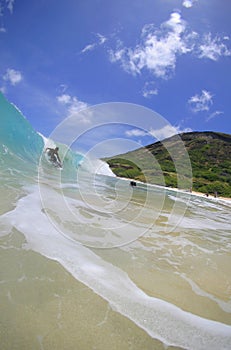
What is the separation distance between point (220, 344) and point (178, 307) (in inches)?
23.1

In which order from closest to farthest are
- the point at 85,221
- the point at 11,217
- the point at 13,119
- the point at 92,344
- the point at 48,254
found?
the point at 92,344, the point at 48,254, the point at 11,217, the point at 85,221, the point at 13,119

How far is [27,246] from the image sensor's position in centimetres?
382

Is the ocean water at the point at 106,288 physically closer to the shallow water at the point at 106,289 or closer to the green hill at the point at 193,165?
the shallow water at the point at 106,289

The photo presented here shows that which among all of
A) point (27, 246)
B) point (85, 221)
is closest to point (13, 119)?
point (85, 221)

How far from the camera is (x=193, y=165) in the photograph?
116750 mm

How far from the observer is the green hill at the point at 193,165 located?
85875 millimetres

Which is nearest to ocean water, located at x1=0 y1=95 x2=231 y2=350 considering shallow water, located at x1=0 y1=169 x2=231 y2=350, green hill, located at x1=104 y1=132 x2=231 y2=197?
shallow water, located at x1=0 y1=169 x2=231 y2=350

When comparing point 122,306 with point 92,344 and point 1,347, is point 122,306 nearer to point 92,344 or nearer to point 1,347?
point 92,344

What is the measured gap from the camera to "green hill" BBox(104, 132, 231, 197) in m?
85.9

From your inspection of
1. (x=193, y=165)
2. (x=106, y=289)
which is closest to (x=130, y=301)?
(x=106, y=289)

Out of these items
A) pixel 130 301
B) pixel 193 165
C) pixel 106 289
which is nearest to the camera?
pixel 130 301

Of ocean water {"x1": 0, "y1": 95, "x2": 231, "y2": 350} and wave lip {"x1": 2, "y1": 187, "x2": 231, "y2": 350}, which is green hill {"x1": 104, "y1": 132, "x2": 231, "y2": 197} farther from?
wave lip {"x1": 2, "y1": 187, "x2": 231, "y2": 350}

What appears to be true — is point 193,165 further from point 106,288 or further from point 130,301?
point 130,301

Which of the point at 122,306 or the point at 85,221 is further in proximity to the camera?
the point at 85,221
